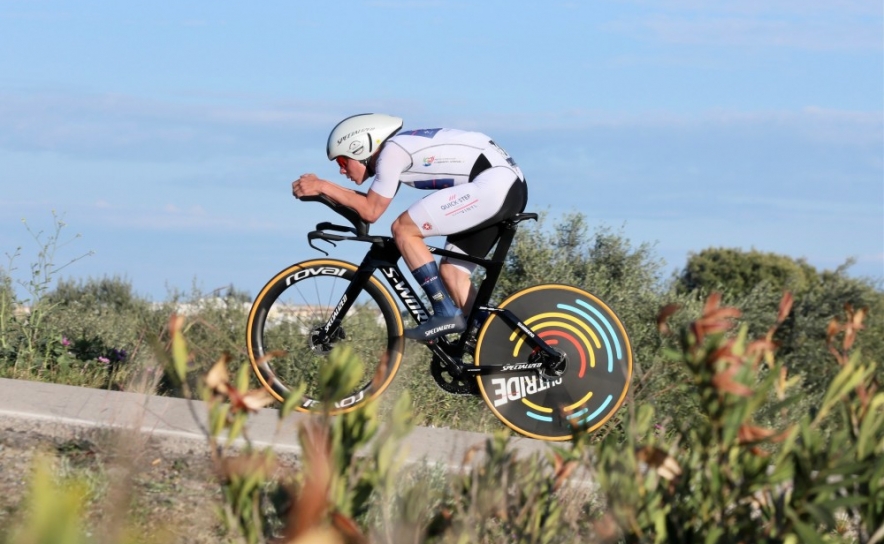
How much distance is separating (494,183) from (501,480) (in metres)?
3.84

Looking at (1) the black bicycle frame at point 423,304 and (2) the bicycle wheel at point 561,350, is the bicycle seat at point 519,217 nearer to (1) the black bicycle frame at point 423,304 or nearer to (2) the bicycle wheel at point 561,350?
(1) the black bicycle frame at point 423,304

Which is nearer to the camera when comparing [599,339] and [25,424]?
[25,424]

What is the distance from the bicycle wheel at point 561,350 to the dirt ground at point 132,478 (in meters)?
2.35

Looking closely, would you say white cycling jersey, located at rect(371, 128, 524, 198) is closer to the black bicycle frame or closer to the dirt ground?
the black bicycle frame

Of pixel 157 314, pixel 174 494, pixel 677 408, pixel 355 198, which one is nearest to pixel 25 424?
pixel 174 494

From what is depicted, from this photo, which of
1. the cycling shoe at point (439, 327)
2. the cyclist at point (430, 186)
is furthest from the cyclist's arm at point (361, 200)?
the cycling shoe at point (439, 327)

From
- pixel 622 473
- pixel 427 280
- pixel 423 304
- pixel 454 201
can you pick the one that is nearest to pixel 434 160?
pixel 454 201

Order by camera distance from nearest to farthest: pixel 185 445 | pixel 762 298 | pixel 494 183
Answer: pixel 185 445, pixel 494 183, pixel 762 298

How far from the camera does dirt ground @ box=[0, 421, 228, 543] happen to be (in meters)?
4.24

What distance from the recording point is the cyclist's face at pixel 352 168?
7027mm

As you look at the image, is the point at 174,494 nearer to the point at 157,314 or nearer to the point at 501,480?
the point at 501,480

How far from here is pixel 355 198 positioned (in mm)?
6922

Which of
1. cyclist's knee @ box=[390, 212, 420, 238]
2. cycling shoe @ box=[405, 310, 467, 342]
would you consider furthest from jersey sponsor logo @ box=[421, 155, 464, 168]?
cycling shoe @ box=[405, 310, 467, 342]

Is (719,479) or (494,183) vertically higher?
(494,183)
